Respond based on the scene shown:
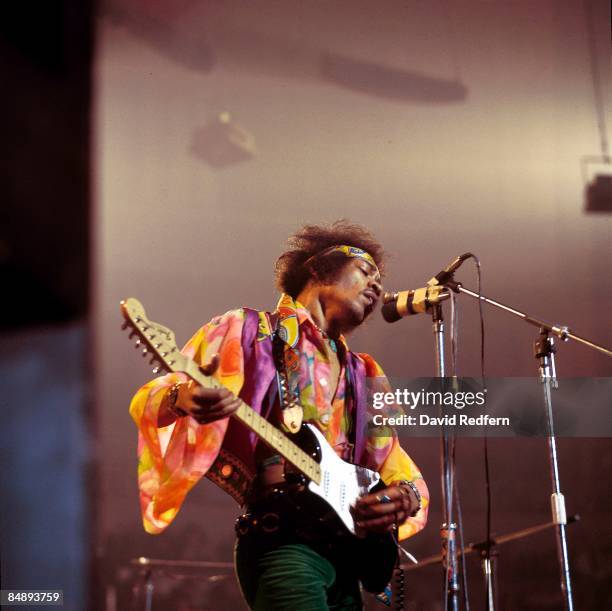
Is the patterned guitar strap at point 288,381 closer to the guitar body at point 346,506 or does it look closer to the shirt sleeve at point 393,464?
the guitar body at point 346,506

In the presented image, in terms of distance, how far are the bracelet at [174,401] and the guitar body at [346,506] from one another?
1.06 feet

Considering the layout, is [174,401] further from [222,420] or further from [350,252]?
[350,252]

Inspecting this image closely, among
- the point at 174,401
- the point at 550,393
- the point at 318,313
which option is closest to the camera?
the point at 174,401

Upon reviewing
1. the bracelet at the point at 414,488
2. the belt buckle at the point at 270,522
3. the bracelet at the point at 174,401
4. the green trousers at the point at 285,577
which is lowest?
the green trousers at the point at 285,577

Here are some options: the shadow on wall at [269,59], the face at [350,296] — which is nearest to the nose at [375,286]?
the face at [350,296]

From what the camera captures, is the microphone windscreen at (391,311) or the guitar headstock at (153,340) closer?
the guitar headstock at (153,340)

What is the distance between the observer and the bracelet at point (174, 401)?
208 cm

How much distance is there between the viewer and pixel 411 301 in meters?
2.70

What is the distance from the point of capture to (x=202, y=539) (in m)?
3.35

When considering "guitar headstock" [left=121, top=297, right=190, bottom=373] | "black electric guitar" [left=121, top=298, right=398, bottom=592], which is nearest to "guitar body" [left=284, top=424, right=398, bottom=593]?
"black electric guitar" [left=121, top=298, right=398, bottom=592]

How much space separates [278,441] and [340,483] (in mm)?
225

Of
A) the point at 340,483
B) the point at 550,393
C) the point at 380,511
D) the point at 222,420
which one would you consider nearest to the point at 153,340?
the point at 222,420

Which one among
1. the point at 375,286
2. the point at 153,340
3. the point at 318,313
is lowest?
the point at 153,340

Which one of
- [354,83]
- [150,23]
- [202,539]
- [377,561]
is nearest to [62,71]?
[150,23]
